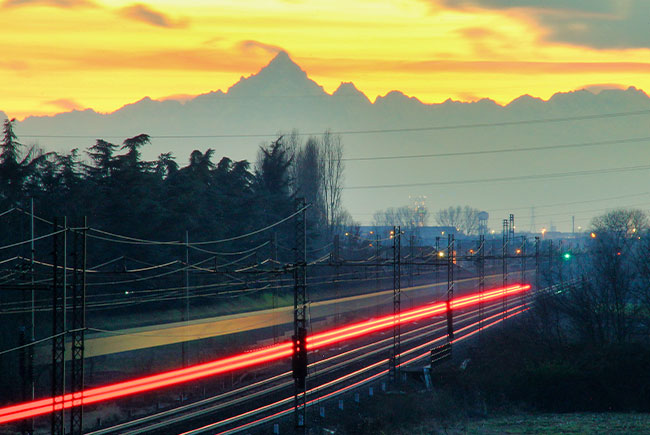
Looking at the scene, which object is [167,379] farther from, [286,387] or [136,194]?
[136,194]

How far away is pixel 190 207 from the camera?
62.4m

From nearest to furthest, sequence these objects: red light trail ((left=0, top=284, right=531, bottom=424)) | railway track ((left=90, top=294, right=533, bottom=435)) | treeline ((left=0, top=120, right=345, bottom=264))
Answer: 1. red light trail ((left=0, top=284, right=531, bottom=424))
2. railway track ((left=90, top=294, right=533, bottom=435))
3. treeline ((left=0, top=120, right=345, bottom=264))

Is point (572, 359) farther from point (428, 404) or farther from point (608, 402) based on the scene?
point (428, 404)

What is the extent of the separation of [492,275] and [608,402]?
59.9 metres

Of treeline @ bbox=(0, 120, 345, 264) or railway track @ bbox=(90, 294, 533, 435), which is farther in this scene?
treeline @ bbox=(0, 120, 345, 264)

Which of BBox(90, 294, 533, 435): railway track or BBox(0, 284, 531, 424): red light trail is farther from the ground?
BBox(0, 284, 531, 424): red light trail

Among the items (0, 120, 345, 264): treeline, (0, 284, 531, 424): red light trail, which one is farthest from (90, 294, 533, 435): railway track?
(0, 120, 345, 264): treeline

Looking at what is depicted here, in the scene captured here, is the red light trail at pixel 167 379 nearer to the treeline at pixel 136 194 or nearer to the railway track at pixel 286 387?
the railway track at pixel 286 387

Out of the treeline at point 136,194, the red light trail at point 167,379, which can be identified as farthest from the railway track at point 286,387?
the treeline at point 136,194

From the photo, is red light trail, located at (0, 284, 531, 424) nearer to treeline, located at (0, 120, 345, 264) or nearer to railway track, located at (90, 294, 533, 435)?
railway track, located at (90, 294, 533, 435)

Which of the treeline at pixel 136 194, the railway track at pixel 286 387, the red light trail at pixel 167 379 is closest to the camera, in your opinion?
the red light trail at pixel 167 379

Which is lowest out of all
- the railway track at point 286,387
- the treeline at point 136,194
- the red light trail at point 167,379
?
the railway track at point 286,387

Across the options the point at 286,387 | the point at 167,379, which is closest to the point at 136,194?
the point at 286,387

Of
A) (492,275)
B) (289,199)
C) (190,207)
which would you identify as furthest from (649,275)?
(492,275)
